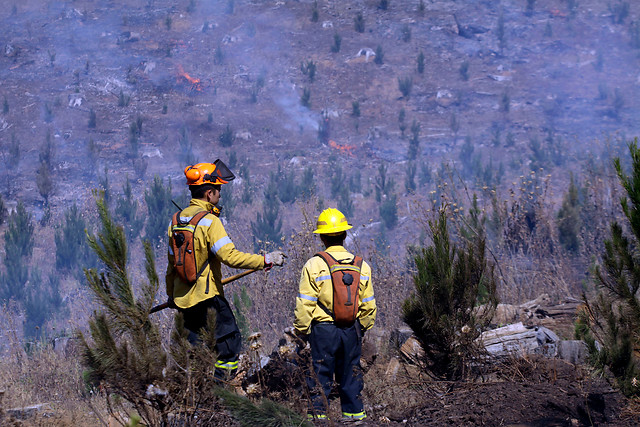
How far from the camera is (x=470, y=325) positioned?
4.43 m

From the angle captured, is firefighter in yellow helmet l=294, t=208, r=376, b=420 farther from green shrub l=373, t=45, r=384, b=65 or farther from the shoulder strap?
green shrub l=373, t=45, r=384, b=65

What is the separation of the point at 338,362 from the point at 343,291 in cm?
52

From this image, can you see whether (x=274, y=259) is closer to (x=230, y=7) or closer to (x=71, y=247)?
(x=71, y=247)

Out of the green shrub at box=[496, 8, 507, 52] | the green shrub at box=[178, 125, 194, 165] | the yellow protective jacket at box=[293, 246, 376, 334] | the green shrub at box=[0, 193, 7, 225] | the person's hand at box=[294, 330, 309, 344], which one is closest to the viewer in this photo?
the yellow protective jacket at box=[293, 246, 376, 334]

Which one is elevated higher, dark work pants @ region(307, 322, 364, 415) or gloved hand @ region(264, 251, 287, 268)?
gloved hand @ region(264, 251, 287, 268)

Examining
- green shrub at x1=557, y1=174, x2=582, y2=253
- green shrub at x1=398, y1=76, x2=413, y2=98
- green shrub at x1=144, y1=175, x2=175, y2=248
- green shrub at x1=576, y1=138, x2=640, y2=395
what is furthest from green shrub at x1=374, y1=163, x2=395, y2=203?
green shrub at x1=576, y1=138, x2=640, y2=395

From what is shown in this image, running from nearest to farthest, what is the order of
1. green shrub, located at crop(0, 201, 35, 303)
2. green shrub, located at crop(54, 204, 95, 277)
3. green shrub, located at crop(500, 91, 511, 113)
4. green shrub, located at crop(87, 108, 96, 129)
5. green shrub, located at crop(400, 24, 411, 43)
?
green shrub, located at crop(0, 201, 35, 303)
green shrub, located at crop(54, 204, 95, 277)
green shrub, located at crop(87, 108, 96, 129)
green shrub, located at crop(500, 91, 511, 113)
green shrub, located at crop(400, 24, 411, 43)

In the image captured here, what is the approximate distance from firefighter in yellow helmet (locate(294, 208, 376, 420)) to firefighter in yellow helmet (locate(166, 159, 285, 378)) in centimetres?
30

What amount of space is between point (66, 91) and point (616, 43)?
30722 millimetres

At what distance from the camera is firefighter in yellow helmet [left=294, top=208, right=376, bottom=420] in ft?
13.1

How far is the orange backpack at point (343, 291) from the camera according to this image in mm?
4000

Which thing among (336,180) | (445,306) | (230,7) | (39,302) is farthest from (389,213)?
(230,7)

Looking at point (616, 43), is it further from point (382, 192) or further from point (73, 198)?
point (73, 198)

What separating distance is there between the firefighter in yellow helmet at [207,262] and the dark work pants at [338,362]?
0.54 metres
